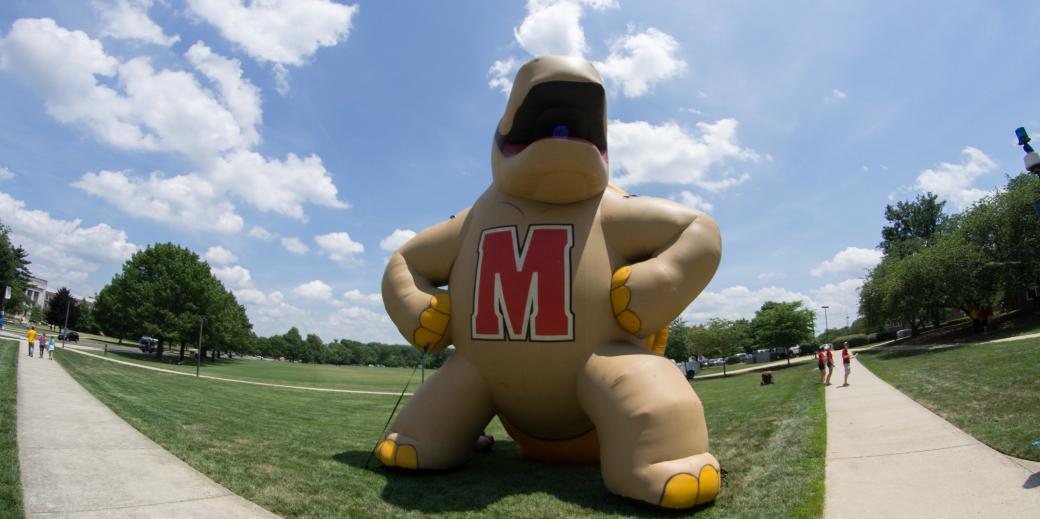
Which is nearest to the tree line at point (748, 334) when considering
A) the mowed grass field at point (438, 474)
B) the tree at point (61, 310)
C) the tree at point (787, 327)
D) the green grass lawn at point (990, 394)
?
the tree at point (787, 327)

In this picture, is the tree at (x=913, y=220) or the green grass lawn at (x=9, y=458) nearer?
the green grass lawn at (x=9, y=458)

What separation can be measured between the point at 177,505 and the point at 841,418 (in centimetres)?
939

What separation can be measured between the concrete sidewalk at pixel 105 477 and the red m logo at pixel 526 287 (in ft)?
8.04

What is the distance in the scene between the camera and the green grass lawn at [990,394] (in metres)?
5.97

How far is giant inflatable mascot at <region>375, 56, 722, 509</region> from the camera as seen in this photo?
16.5 feet

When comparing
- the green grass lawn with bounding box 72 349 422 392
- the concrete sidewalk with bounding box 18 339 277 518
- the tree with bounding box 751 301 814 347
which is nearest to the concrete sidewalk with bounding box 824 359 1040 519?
the concrete sidewalk with bounding box 18 339 277 518

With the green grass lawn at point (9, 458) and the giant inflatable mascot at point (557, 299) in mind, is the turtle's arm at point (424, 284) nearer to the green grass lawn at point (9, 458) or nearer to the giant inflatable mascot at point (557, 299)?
the giant inflatable mascot at point (557, 299)

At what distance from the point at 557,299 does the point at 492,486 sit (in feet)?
6.11

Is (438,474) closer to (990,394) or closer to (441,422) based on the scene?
(441,422)

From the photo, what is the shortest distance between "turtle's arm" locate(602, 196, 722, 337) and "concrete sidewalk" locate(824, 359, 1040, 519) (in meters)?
2.03

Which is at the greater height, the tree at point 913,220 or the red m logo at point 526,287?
the tree at point 913,220

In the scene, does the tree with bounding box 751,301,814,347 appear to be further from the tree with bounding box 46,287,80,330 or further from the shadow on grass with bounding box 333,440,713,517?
the tree with bounding box 46,287,80,330

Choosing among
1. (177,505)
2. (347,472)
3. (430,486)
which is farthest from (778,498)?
(177,505)

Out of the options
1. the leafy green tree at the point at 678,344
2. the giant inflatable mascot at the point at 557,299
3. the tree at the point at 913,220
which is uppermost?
the tree at the point at 913,220
